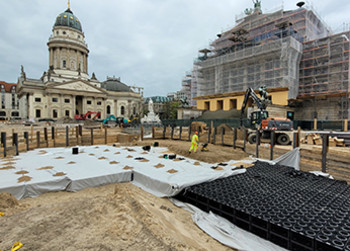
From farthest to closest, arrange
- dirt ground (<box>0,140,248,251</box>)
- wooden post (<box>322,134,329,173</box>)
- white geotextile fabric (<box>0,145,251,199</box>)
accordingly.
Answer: wooden post (<box>322,134,329,173</box>), white geotextile fabric (<box>0,145,251,199</box>), dirt ground (<box>0,140,248,251</box>)

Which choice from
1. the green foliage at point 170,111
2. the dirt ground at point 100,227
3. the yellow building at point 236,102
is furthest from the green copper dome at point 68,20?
the dirt ground at point 100,227

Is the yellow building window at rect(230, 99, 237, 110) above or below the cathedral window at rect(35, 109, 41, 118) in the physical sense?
above

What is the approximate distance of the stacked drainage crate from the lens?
3.52 m

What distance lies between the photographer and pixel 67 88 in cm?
5272

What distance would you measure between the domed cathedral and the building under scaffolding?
32.6 meters

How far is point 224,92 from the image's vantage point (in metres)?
37.5

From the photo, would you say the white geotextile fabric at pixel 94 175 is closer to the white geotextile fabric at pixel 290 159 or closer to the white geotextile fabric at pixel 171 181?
the white geotextile fabric at pixel 171 181

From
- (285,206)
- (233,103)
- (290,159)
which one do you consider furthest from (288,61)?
(285,206)

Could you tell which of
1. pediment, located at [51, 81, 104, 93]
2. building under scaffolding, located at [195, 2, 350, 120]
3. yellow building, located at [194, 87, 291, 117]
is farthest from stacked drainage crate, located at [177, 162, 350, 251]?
pediment, located at [51, 81, 104, 93]

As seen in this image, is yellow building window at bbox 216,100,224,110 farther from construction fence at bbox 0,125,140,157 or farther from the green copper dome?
the green copper dome

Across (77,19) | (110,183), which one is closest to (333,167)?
(110,183)

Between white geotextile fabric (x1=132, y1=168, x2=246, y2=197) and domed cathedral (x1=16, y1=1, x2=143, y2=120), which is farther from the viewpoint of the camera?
domed cathedral (x1=16, y1=1, x2=143, y2=120)

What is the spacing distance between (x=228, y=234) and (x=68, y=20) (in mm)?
72663

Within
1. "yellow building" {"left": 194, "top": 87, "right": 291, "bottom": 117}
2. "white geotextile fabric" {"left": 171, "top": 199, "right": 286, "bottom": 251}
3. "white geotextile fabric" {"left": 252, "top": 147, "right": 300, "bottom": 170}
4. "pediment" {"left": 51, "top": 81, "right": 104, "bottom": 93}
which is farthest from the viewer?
"pediment" {"left": 51, "top": 81, "right": 104, "bottom": 93}
